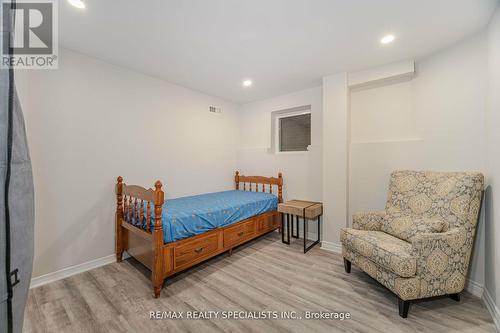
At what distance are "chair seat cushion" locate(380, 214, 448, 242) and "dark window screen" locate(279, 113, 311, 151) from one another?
5.70 ft

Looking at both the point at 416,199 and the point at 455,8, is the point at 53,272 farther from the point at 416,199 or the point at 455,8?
the point at 455,8

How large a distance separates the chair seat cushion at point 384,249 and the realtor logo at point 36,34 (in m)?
3.13

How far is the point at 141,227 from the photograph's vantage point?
2223 millimetres

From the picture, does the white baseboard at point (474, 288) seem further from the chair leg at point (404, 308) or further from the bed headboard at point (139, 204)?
the bed headboard at point (139, 204)

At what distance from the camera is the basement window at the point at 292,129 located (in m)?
3.66

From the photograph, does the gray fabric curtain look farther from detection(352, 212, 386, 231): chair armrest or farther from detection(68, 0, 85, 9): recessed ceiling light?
detection(352, 212, 386, 231): chair armrest

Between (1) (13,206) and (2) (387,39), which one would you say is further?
(2) (387,39)

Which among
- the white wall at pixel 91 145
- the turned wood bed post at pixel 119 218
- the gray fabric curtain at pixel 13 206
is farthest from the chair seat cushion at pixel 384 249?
the turned wood bed post at pixel 119 218

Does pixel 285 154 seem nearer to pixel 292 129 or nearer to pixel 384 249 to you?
pixel 292 129

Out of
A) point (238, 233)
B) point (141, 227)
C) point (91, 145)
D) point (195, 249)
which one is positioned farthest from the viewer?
point (238, 233)

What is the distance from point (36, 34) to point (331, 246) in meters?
4.17

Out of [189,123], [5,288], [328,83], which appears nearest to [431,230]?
[328,83]

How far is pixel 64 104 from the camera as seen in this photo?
7.40 feet

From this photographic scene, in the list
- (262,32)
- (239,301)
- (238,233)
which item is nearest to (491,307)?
(239,301)
